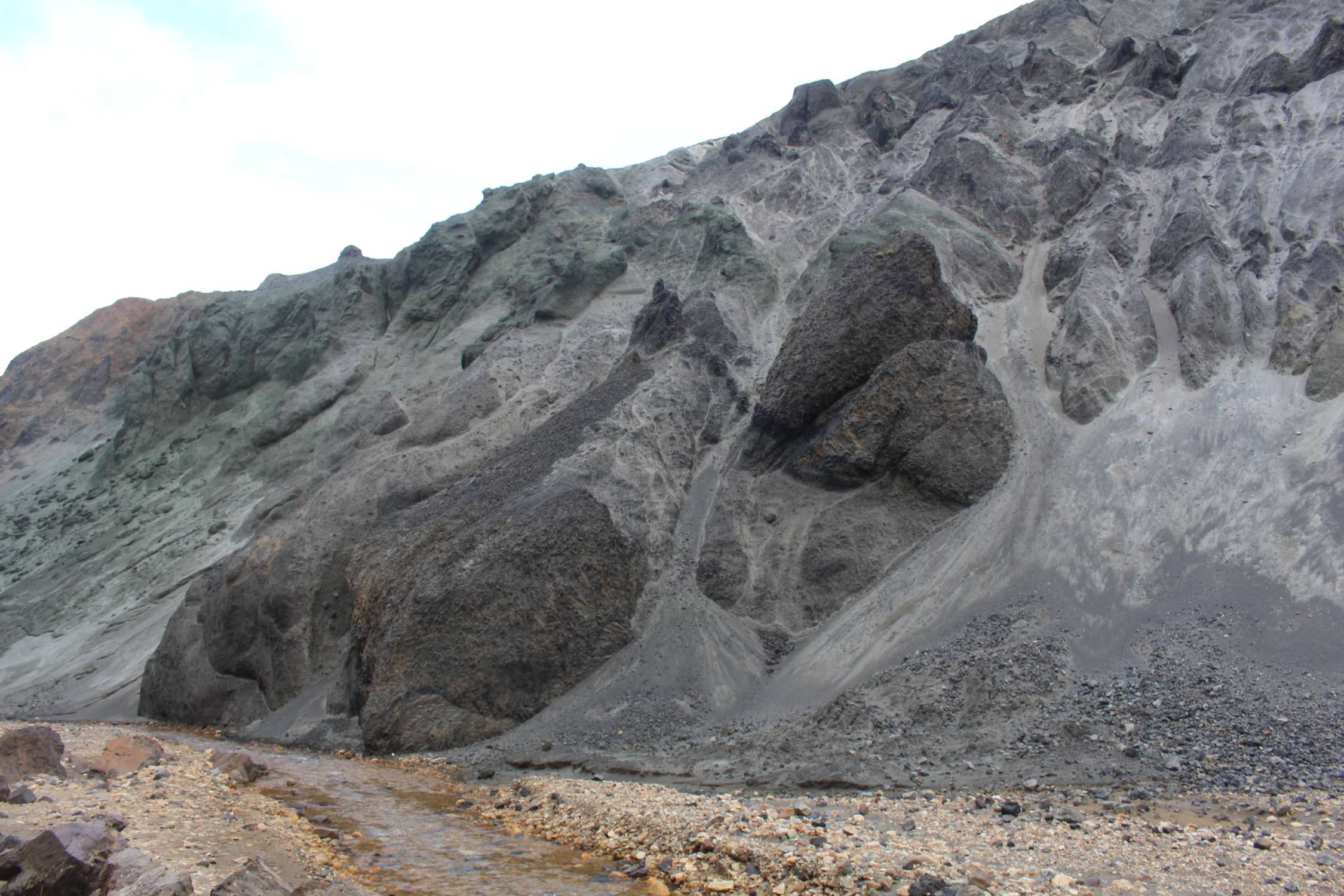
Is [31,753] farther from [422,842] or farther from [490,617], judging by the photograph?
[490,617]

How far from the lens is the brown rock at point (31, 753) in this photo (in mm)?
13891

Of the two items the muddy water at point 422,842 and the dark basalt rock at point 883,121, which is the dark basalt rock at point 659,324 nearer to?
the muddy water at point 422,842

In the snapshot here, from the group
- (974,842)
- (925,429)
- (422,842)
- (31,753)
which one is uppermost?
(31,753)

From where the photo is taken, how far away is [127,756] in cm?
1584

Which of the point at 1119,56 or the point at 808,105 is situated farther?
the point at 808,105

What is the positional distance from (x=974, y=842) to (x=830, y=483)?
16.0 m

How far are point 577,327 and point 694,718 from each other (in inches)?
865

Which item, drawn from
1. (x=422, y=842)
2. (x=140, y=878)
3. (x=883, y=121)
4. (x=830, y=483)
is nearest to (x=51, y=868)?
(x=140, y=878)

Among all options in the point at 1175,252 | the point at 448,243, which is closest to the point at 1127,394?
the point at 1175,252

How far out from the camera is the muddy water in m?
9.94

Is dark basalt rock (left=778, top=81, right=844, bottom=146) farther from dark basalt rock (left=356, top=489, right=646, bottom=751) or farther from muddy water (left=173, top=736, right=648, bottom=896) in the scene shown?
muddy water (left=173, top=736, right=648, bottom=896)

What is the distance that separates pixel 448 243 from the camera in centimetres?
4719

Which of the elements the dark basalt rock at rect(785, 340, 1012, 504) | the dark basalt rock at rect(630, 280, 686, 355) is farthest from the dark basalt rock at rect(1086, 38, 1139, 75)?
the dark basalt rock at rect(630, 280, 686, 355)

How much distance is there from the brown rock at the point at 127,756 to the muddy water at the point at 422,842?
2235 millimetres
